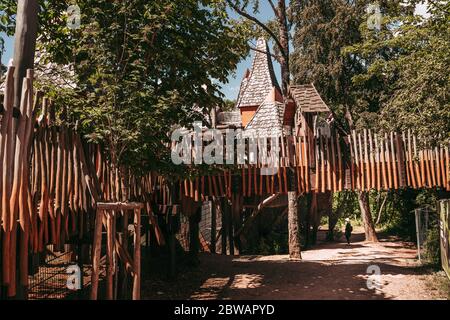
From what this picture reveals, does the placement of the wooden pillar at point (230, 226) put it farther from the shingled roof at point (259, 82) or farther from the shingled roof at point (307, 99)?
the shingled roof at point (307, 99)

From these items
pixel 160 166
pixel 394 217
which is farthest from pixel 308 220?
pixel 160 166

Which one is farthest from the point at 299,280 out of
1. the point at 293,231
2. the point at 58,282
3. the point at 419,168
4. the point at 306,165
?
the point at 58,282

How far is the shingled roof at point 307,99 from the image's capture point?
10.8m

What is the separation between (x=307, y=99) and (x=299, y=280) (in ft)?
17.5

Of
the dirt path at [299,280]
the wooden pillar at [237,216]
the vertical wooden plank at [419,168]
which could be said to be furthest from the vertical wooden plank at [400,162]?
the wooden pillar at [237,216]

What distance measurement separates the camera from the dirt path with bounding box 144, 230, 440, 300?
30.5 ft

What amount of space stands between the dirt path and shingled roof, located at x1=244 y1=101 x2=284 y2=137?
19.7ft

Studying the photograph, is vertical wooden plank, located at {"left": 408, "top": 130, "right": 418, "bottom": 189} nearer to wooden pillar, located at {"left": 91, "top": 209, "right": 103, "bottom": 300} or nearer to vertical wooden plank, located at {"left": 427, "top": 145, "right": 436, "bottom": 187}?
vertical wooden plank, located at {"left": 427, "top": 145, "right": 436, "bottom": 187}

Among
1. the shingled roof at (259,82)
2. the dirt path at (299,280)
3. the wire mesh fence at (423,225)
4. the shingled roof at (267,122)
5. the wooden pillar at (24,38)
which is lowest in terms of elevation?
the dirt path at (299,280)

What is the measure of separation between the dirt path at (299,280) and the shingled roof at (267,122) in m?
6.01

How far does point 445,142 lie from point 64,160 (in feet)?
28.7

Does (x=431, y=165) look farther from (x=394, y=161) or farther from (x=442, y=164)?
(x=394, y=161)

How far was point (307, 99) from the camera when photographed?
11.2 meters

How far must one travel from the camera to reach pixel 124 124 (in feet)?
20.0
